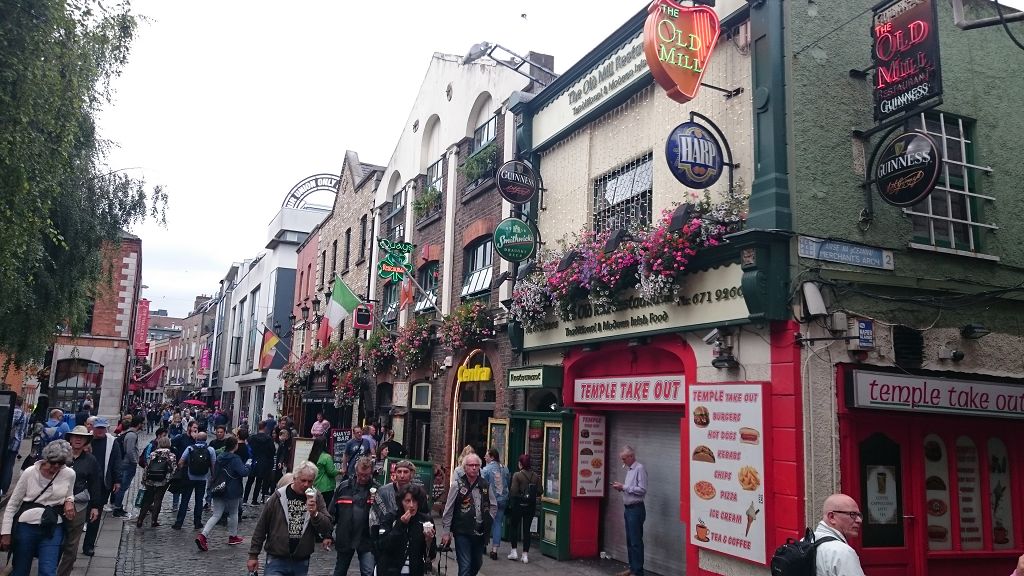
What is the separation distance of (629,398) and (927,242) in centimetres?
431

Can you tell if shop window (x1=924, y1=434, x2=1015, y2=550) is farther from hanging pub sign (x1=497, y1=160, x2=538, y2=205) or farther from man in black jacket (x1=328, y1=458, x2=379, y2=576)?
hanging pub sign (x1=497, y1=160, x2=538, y2=205)

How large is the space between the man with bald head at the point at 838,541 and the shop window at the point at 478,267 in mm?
11327

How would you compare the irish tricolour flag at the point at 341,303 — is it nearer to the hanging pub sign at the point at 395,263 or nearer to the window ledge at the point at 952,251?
the hanging pub sign at the point at 395,263

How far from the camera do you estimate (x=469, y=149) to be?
1806 cm

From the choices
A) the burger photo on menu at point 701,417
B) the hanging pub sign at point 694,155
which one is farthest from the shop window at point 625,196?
the burger photo on menu at point 701,417

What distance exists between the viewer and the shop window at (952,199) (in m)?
9.38

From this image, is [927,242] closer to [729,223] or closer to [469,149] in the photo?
[729,223]

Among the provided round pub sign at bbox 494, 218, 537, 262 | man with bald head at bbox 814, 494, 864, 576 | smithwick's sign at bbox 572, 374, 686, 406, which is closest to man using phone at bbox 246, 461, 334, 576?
man with bald head at bbox 814, 494, 864, 576

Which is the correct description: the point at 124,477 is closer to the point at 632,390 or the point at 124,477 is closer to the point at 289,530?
the point at 289,530

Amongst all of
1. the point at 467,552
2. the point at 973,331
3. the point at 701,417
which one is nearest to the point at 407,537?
the point at 467,552

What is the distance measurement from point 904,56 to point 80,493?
10118 mm

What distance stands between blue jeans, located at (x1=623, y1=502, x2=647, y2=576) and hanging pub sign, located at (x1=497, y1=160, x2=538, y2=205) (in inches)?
226

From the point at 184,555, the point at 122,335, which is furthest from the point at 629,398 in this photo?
the point at 122,335

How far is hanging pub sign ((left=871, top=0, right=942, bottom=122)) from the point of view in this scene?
788 centimetres
